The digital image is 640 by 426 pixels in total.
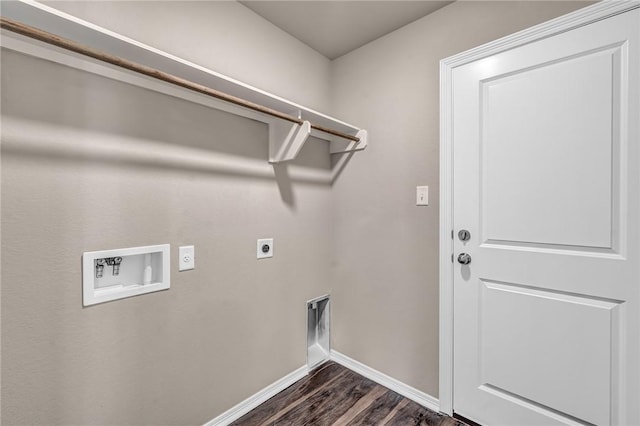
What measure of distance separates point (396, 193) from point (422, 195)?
0.18 meters

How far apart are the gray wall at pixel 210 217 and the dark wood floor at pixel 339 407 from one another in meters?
0.14

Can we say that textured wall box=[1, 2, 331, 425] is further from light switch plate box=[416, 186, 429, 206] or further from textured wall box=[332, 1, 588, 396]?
light switch plate box=[416, 186, 429, 206]

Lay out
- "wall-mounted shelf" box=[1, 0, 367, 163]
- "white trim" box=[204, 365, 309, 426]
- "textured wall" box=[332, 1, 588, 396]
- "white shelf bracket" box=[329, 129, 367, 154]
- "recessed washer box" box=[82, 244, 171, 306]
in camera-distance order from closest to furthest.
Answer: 1. "wall-mounted shelf" box=[1, 0, 367, 163]
2. "recessed washer box" box=[82, 244, 171, 306]
3. "white trim" box=[204, 365, 309, 426]
4. "textured wall" box=[332, 1, 588, 396]
5. "white shelf bracket" box=[329, 129, 367, 154]

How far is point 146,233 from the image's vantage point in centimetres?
123

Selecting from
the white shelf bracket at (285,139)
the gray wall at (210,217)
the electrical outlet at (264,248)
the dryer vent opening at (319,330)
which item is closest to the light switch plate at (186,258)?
the gray wall at (210,217)

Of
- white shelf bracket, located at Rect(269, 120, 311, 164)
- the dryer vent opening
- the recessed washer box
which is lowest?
the dryer vent opening

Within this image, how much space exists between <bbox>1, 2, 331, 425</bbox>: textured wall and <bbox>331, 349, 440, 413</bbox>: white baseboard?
Answer: 41 centimetres

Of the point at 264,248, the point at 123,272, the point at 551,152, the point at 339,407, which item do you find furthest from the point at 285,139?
the point at 339,407

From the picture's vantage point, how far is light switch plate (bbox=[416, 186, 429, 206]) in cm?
167

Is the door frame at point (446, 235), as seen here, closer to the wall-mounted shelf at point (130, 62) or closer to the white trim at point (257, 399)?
the wall-mounted shelf at point (130, 62)

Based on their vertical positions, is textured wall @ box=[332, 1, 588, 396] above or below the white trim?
above

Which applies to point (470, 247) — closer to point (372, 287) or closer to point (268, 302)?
point (372, 287)

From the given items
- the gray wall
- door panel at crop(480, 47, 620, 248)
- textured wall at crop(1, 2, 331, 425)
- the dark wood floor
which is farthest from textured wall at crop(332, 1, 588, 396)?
textured wall at crop(1, 2, 331, 425)

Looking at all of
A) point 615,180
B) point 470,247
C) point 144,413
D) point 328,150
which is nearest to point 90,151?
point 144,413
